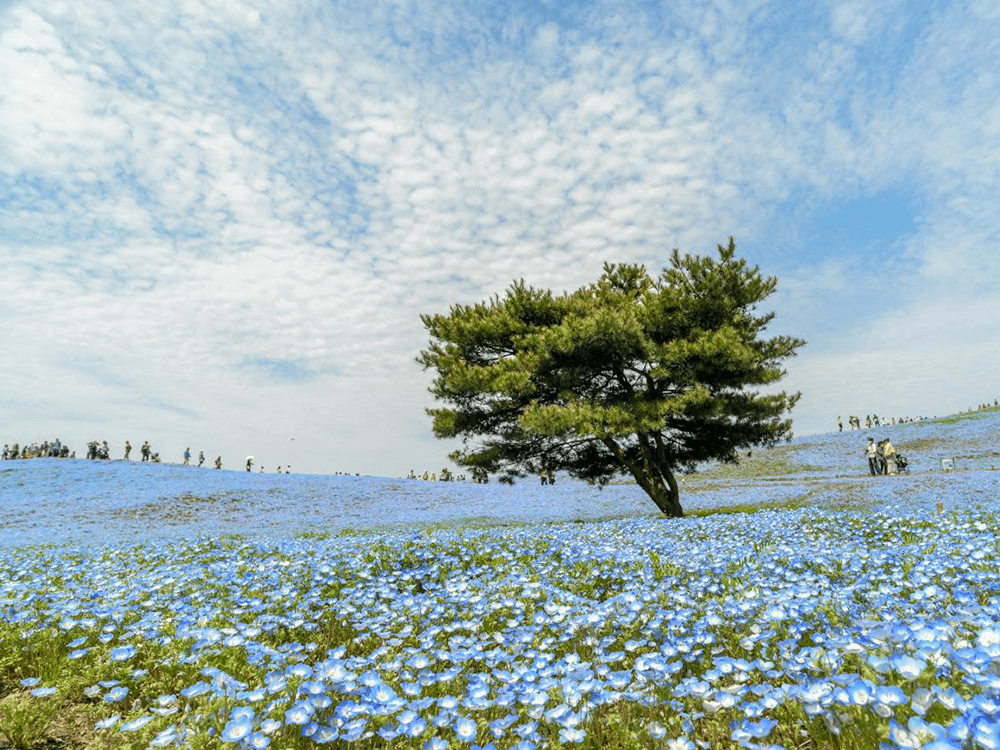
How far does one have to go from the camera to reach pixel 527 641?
15.6ft

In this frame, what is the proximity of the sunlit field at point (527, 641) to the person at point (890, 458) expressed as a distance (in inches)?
800

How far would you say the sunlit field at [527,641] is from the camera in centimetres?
320

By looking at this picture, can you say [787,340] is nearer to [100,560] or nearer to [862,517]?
[862,517]

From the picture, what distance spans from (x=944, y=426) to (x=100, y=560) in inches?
2407

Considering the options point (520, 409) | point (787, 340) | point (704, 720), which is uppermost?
point (787, 340)

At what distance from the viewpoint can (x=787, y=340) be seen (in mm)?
19344

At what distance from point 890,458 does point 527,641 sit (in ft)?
110

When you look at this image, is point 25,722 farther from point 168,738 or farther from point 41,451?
point 41,451

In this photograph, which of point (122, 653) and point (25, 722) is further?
point (122, 653)

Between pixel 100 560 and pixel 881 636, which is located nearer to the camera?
pixel 881 636

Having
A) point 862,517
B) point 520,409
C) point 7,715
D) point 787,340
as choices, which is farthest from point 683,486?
point 7,715

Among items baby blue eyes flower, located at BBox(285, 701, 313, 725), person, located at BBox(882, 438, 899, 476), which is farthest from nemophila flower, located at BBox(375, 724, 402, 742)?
person, located at BBox(882, 438, 899, 476)

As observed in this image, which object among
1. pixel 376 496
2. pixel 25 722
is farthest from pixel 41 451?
pixel 25 722

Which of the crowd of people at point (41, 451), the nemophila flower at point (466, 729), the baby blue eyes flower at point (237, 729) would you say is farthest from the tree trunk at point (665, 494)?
the crowd of people at point (41, 451)
